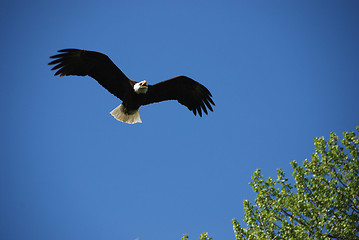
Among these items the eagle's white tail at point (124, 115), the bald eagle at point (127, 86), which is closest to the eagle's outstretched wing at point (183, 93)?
the bald eagle at point (127, 86)

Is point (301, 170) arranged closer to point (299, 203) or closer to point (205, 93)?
point (299, 203)

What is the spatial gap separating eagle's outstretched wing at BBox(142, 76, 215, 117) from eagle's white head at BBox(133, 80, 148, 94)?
0.38 metres

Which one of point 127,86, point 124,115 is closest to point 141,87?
point 127,86

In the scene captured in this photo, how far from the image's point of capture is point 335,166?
10.7 metres

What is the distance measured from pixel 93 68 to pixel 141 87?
53.6 inches

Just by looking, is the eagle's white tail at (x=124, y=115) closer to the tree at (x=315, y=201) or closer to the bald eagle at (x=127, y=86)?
the bald eagle at (x=127, y=86)

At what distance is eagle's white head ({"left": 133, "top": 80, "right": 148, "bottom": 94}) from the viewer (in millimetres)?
9789

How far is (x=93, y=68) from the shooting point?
386 inches

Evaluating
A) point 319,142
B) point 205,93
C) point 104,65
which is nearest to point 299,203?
point 319,142

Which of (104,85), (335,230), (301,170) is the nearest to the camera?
(335,230)

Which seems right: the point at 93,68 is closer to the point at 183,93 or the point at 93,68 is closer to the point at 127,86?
the point at 127,86

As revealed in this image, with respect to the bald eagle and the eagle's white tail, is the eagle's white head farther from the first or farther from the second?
the eagle's white tail

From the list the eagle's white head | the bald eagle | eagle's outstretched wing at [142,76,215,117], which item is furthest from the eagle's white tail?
the eagle's white head

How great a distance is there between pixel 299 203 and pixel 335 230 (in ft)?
3.48
